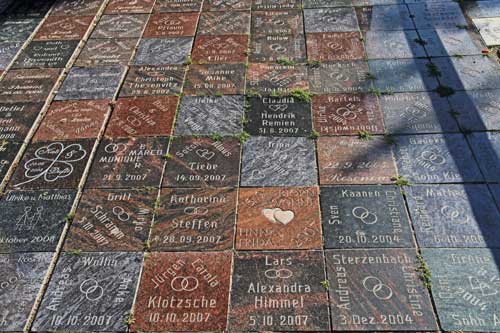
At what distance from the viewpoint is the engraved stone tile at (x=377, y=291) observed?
4.23 m

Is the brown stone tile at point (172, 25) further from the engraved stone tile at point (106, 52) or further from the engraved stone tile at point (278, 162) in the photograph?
the engraved stone tile at point (278, 162)

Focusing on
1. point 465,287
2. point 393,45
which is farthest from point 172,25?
point 465,287

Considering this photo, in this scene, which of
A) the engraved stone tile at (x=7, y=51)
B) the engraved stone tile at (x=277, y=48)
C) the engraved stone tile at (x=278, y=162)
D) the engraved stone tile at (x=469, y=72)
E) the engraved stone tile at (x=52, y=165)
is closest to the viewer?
the engraved stone tile at (x=278, y=162)

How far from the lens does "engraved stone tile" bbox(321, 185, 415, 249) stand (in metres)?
4.85

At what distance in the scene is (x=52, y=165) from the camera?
5848 millimetres

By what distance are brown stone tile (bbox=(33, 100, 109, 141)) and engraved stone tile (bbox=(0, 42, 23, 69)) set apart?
5.32 ft

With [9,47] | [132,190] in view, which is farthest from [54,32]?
[132,190]

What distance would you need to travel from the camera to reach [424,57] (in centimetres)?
728

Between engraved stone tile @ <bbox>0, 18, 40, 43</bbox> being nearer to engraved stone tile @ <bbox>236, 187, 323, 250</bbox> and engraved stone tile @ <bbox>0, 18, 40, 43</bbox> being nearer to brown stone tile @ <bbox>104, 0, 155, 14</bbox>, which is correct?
brown stone tile @ <bbox>104, 0, 155, 14</bbox>

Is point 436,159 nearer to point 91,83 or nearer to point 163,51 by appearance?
point 163,51

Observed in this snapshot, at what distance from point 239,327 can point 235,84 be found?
3.78 m

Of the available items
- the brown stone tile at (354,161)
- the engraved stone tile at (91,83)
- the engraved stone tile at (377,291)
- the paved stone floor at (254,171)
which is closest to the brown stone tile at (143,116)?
the paved stone floor at (254,171)

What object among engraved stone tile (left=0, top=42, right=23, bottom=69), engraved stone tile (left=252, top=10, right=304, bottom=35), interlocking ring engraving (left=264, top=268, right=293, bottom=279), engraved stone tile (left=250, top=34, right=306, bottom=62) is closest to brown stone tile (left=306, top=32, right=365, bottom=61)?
engraved stone tile (left=250, top=34, right=306, bottom=62)

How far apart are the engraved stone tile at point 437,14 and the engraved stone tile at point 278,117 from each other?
10.1 ft
